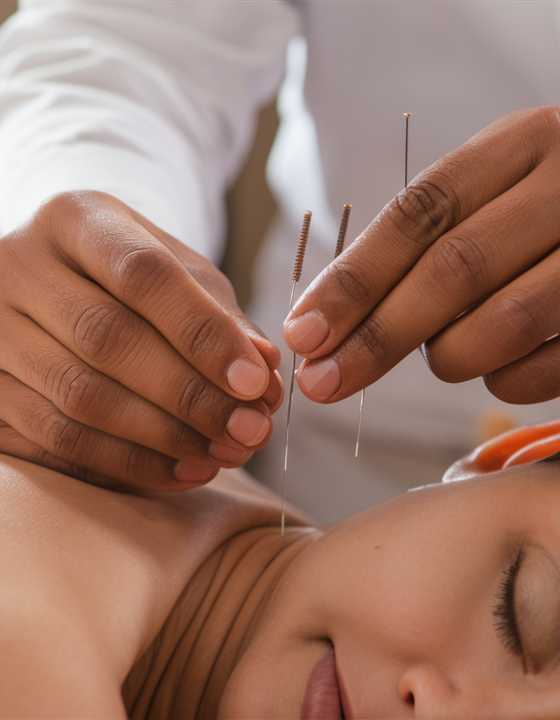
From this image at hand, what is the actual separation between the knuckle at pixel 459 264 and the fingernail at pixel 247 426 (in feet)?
0.92

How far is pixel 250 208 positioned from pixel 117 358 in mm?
1768

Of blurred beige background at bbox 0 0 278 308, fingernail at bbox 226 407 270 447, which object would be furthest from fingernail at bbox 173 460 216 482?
blurred beige background at bbox 0 0 278 308

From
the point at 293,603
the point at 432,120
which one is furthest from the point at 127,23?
the point at 293,603

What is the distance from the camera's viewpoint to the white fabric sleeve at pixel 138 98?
1.21 metres

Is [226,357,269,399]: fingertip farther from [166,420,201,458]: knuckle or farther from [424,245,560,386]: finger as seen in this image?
[424,245,560,386]: finger

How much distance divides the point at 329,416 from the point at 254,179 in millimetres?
1226

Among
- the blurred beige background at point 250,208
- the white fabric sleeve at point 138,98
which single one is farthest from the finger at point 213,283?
the blurred beige background at point 250,208

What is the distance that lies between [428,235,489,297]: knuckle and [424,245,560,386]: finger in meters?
0.04

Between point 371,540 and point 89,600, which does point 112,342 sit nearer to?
point 89,600

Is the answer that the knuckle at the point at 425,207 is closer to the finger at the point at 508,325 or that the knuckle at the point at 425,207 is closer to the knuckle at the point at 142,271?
the finger at the point at 508,325

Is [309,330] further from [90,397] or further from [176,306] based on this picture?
[90,397]

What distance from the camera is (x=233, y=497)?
38.6 inches

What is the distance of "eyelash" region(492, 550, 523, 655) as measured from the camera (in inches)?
25.4

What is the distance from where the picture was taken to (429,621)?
64cm
